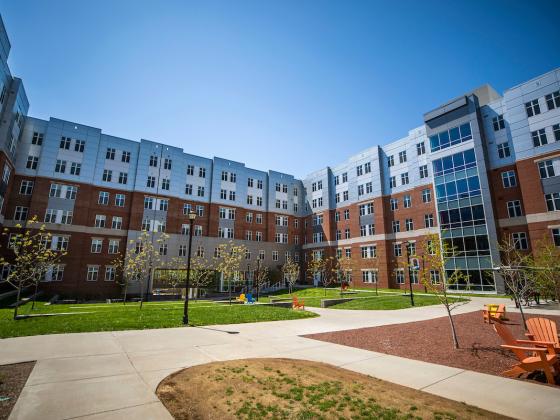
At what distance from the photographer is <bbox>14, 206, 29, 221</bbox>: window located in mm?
36125

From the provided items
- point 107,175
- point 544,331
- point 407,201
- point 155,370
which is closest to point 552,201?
point 407,201

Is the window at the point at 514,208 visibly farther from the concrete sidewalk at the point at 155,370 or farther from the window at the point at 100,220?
the window at the point at 100,220

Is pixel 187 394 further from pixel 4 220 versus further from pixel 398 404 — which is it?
pixel 4 220

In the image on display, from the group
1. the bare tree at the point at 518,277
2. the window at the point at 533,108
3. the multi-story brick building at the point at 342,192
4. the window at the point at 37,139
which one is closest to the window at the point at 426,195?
the multi-story brick building at the point at 342,192

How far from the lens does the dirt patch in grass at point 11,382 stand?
5.03 metres

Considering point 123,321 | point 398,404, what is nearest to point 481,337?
point 398,404

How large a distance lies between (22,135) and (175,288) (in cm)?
2911

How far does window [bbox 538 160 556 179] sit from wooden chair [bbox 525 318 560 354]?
108ft

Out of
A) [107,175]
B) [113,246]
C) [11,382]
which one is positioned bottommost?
[11,382]

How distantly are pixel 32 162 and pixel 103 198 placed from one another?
9348 millimetres

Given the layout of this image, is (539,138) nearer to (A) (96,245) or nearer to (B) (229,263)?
(B) (229,263)

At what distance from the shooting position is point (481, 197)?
1410 inches

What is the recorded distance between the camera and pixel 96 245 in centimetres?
3991

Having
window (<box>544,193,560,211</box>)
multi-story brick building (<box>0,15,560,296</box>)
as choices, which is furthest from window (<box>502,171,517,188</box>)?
window (<box>544,193,560,211</box>)
